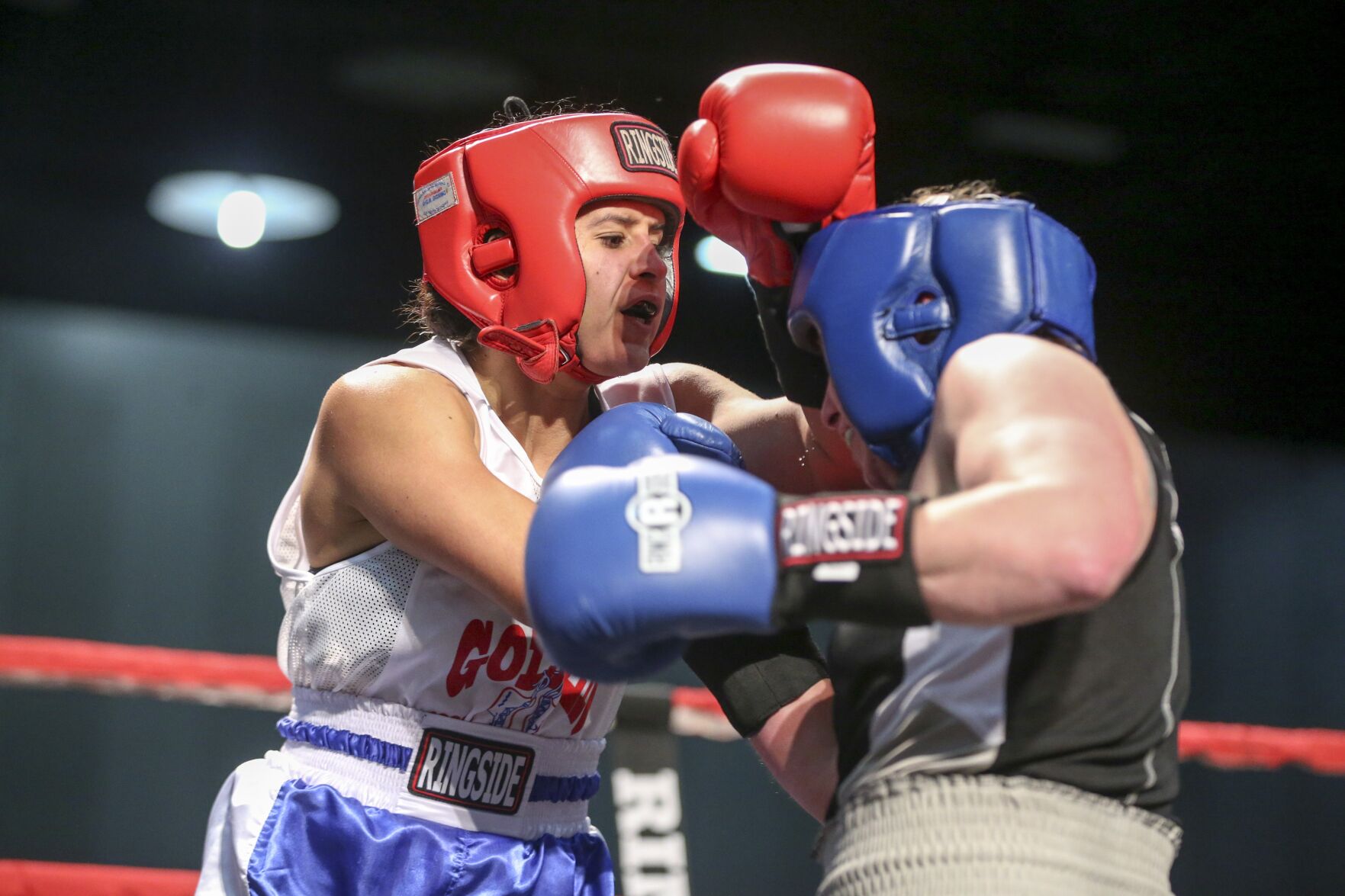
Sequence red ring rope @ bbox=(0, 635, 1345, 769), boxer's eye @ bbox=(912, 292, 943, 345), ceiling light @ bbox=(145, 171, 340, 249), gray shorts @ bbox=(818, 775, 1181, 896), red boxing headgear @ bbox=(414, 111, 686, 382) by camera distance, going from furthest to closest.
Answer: ceiling light @ bbox=(145, 171, 340, 249), red ring rope @ bbox=(0, 635, 1345, 769), red boxing headgear @ bbox=(414, 111, 686, 382), boxer's eye @ bbox=(912, 292, 943, 345), gray shorts @ bbox=(818, 775, 1181, 896)

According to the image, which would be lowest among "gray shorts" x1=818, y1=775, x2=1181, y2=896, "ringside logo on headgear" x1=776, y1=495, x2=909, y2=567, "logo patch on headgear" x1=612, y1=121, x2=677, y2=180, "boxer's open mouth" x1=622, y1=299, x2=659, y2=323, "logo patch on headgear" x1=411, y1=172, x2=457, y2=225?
"gray shorts" x1=818, y1=775, x2=1181, y2=896

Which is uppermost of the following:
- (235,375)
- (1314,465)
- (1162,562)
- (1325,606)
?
(1162,562)

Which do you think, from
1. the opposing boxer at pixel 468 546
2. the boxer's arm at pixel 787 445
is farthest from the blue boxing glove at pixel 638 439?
the boxer's arm at pixel 787 445

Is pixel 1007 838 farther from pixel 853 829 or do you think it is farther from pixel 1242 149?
pixel 1242 149

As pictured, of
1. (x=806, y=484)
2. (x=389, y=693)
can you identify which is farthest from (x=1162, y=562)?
(x=389, y=693)

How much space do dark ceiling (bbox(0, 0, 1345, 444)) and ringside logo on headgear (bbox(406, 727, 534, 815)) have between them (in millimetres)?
Answer: 2796

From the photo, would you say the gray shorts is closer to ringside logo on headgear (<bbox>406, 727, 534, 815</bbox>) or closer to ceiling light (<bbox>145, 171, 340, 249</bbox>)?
ringside logo on headgear (<bbox>406, 727, 534, 815</bbox>)

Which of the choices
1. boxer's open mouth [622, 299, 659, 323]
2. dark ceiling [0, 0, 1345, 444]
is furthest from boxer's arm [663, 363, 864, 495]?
dark ceiling [0, 0, 1345, 444]

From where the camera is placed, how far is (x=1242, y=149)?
14.6 feet

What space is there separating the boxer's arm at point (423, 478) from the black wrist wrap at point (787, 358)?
312 mm

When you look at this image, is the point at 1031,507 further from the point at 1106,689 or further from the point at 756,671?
the point at 756,671

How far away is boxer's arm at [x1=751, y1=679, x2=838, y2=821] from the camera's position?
1.14 m

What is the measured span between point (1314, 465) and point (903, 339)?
16.5ft

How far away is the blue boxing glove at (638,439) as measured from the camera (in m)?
1.15
